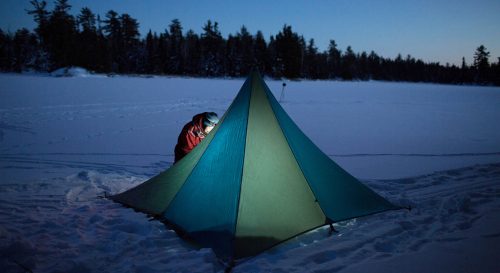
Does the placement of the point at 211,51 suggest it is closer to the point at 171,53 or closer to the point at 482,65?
the point at 171,53

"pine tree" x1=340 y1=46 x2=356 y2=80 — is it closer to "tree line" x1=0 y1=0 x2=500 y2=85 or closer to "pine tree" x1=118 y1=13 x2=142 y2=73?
"tree line" x1=0 y1=0 x2=500 y2=85

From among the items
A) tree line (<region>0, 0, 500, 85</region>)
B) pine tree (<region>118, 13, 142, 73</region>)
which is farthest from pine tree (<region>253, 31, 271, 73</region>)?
pine tree (<region>118, 13, 142, 73</region>)

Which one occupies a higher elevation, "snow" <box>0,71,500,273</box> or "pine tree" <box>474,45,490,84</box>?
"pine tree" <box>474,45,490,84</box>

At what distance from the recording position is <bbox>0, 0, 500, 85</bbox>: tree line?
44.2 metres

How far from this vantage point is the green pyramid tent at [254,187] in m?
3.11

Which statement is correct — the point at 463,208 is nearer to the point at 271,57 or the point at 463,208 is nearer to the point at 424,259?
the point at 424,259

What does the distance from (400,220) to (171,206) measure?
270 cm

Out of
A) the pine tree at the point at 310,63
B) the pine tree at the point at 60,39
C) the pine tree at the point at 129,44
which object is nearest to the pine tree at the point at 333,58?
the pine tree at the point at 310,63

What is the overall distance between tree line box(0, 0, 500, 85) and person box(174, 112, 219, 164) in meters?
43.8

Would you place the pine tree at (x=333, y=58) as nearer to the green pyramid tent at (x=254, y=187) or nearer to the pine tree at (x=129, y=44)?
the pine tree at (x=129, y=44)

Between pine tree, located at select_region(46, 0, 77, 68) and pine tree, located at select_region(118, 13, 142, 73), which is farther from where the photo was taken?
pine tree, located at select_region(118, 13, 142, 73)

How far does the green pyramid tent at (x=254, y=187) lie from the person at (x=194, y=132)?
669mm

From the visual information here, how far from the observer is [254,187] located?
126 inches

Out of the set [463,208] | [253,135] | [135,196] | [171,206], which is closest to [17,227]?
[135,196]
